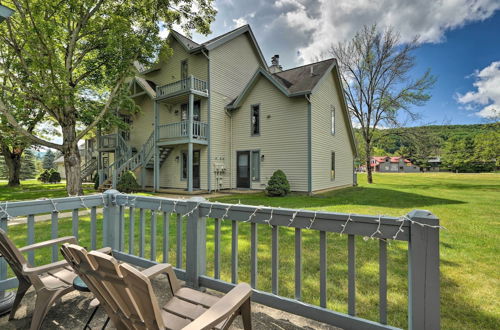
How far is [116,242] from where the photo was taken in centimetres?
345

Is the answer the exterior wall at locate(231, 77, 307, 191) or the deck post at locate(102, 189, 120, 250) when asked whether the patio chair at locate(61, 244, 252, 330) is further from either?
the exterior wall at locate(231, 77, 307, 191)

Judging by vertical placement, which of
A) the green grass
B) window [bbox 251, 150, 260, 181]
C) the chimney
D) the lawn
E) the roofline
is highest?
the chimney

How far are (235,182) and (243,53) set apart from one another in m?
8.74

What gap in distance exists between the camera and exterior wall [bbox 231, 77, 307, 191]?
12.4 m

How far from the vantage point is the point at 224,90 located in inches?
587

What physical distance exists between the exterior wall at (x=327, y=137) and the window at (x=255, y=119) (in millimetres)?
3126

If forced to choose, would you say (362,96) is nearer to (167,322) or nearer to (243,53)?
(243,53)

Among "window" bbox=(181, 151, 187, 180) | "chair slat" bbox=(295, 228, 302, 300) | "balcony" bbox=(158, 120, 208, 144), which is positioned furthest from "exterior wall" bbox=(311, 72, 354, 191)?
"chair slat" bbox=(295, 228, 302, 300)

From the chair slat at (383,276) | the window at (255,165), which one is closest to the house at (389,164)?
the window at (255,165)

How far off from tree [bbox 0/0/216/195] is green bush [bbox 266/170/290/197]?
8.57 m

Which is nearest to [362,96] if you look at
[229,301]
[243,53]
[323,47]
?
[323,47]

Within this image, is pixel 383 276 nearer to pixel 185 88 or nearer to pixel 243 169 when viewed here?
pixel 243 169

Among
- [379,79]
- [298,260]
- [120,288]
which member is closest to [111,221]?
[120,288]

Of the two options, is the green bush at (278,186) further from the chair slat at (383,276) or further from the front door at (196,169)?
the chair slat at (383,276)
